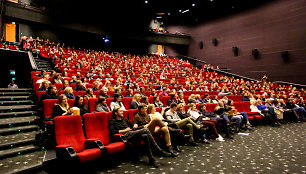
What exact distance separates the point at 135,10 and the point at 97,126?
1207 centimetres

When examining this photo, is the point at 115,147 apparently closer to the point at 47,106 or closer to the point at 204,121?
the point at 47,106

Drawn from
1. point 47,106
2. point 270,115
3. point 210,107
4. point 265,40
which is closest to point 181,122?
point 210,107

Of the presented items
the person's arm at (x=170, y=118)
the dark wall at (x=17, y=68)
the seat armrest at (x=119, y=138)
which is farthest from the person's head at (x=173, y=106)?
the dark wall at (x=17, y=68)

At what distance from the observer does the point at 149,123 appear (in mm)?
2662

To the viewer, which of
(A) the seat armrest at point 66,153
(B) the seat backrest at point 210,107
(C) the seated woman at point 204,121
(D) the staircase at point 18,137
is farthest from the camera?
(B) the seat backrest at point 210,107

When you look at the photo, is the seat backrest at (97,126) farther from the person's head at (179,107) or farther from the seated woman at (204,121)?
the seated woman at (204,121)

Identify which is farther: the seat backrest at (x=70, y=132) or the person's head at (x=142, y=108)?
the person's head at (x=142, y=108)

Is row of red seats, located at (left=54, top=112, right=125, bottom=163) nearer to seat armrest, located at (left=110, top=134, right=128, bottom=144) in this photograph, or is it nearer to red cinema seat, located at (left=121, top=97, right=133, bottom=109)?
seat armrest, located at (left=110, top=134, right=128, bottom=144)

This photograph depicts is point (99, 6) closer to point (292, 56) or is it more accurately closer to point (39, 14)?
point (39, 14)

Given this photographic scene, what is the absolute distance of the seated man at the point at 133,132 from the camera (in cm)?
224

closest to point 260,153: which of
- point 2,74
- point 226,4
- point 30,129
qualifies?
point 30,129

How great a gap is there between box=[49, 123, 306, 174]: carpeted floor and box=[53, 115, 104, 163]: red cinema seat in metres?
0.22

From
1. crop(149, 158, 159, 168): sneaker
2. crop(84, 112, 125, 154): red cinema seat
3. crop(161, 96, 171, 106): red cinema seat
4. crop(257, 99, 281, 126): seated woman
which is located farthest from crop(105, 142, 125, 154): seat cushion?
crop(257, 99, 281, 126): seated woman

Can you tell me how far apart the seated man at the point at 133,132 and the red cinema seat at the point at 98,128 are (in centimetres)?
9
